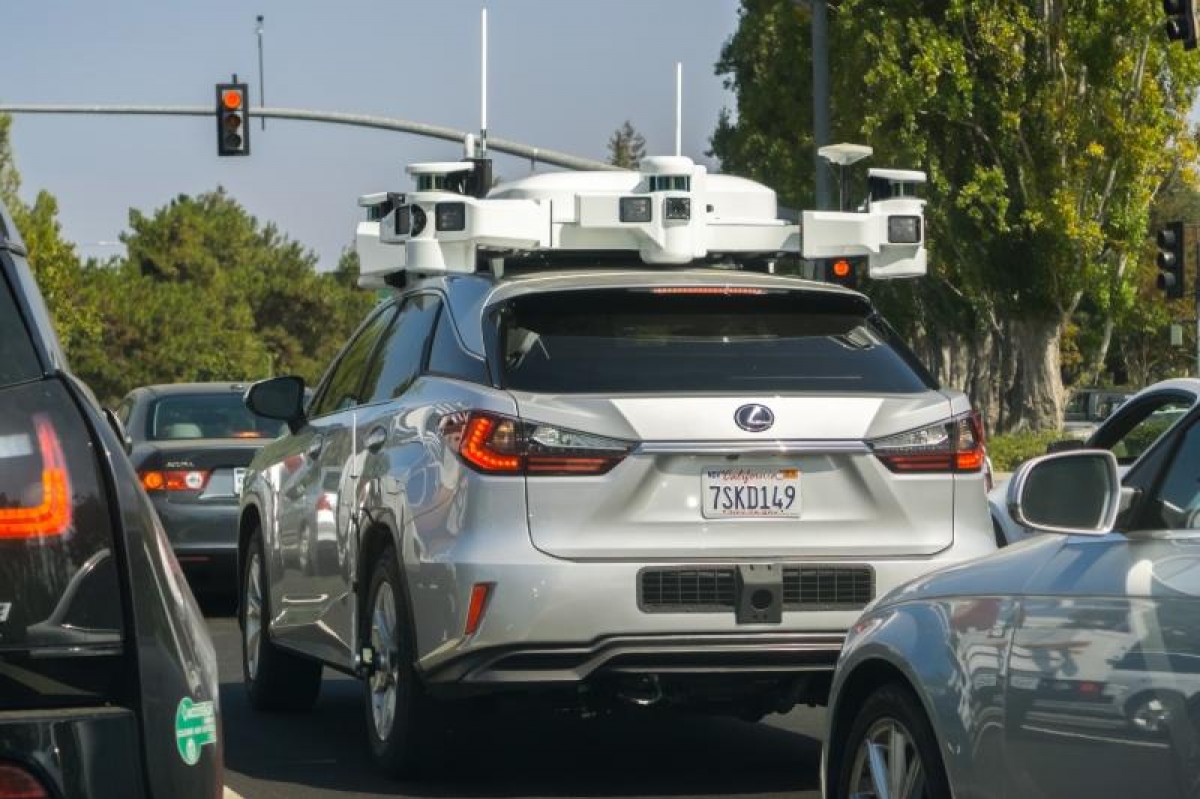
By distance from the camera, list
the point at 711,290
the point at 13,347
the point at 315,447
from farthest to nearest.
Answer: the point at 315,447 < the point at 711,290 < the point at 13,347

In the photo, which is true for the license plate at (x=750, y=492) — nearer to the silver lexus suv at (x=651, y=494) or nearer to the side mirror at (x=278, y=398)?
the silver lexus suv at (x=651, y=494)

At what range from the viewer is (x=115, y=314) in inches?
4163

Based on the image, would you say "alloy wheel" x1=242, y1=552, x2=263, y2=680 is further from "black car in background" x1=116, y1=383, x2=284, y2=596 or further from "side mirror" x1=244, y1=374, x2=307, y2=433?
"black car in background" x1=116, y1=383, x2=284, y2=596

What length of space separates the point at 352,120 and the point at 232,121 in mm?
1802

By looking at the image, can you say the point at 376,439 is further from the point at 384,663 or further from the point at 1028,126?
the point at 1028,126

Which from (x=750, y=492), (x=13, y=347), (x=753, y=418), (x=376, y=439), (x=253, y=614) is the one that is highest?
(x=13, y=347)

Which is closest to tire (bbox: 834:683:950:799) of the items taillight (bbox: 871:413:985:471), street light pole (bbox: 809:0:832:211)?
taillight (bbox: 871:413:985:471)

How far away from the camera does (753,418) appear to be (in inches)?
299

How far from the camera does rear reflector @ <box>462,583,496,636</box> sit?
Answer: 24.4ft

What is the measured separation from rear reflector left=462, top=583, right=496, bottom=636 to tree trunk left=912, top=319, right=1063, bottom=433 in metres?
31.6

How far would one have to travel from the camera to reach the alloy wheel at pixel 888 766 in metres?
5.43

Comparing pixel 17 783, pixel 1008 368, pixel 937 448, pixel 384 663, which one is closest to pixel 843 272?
pixel 937 448

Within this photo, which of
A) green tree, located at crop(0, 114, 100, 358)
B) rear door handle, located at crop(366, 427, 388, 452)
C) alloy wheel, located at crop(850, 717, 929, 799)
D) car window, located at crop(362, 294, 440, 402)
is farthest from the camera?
green tree, located at crop(0, 114, 100, 358)

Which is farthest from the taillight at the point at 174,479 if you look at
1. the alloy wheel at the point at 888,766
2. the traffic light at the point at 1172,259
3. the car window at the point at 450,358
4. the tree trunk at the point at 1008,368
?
the tree trunk at the point at 1008,368
